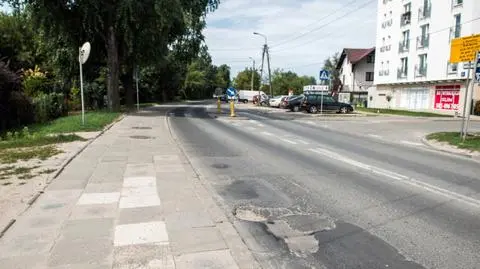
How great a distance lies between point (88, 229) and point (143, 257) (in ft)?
3.91

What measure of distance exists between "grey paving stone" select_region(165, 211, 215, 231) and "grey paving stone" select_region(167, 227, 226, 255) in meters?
0.14

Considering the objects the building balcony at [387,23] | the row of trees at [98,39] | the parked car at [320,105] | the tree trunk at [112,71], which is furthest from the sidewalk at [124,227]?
Answer: the building balcony at [387,23]

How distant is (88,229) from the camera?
17.7 feet

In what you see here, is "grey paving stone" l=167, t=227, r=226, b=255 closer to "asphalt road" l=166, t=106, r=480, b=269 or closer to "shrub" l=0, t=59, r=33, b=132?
"asphalt road" l=166, t=106, r=480, b=269

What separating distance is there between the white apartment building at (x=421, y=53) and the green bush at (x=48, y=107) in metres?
29.6

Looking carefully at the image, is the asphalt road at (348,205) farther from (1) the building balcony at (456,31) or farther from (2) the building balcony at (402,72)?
(2) the building balcony at (402,72)

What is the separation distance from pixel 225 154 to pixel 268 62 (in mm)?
49521

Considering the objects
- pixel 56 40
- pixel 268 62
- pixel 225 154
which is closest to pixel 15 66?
pixel 56 40

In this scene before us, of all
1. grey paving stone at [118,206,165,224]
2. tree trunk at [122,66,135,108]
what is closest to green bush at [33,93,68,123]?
tree trunk at [122,66,135,108]

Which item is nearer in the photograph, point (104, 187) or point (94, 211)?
point (94, 211)

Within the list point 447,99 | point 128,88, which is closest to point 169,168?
point 128,88

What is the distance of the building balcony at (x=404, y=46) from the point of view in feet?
164

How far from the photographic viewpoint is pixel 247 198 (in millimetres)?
7305

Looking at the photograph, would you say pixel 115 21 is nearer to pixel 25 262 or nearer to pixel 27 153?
pixel 27 153
